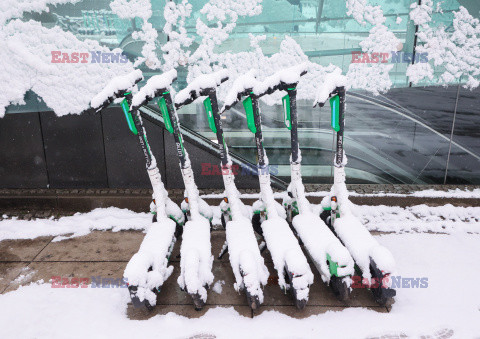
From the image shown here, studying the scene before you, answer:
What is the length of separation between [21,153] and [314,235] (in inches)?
185

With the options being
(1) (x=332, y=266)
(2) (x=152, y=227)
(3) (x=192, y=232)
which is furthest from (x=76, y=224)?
(1) (x=332, y=266)

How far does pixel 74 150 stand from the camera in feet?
18.4

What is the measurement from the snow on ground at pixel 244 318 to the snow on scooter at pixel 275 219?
351 mm

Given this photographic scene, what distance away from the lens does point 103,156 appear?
18.5 feet

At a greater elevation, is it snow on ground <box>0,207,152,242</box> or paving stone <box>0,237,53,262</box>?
snow on ground <box>0,207,152,242</box>

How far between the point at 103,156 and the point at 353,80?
4043mm

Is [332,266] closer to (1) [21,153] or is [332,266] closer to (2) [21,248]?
(2) [21,248]

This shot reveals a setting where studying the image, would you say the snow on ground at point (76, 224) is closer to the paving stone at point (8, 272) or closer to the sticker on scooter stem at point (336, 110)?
the paving stone at point (8, 272)

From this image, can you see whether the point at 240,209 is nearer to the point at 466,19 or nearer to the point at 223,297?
the point at 223,297

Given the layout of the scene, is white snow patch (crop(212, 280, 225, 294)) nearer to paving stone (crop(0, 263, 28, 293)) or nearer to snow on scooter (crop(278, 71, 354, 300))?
snow on scooter (crop(278, 71, 354, 300))

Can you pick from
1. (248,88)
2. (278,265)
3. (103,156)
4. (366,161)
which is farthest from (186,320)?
(366,161)

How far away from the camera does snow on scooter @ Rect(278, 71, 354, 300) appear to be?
3297 millimetres

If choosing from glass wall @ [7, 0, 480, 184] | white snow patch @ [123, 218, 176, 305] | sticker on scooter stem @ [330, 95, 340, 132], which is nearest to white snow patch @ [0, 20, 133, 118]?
glass wall @ [7, 0, 480, 184]

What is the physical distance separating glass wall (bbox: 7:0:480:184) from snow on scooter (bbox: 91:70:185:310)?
161 centimetres
